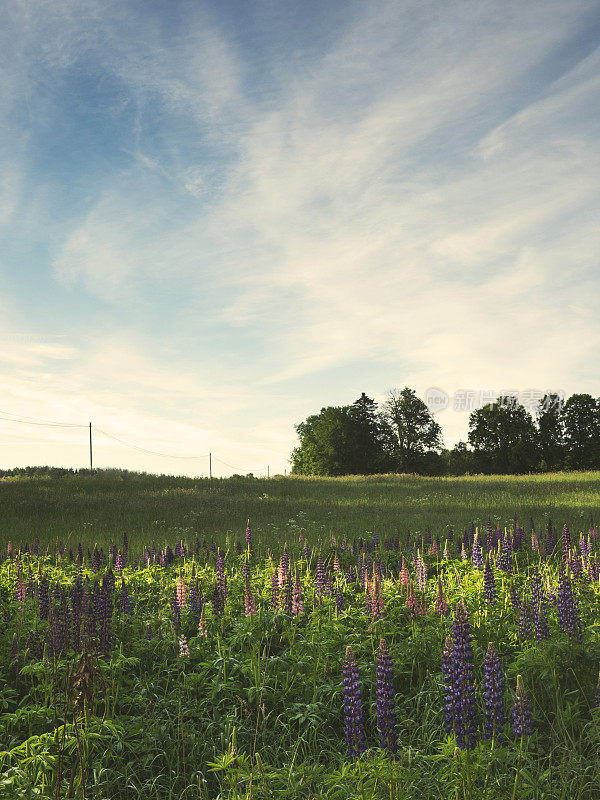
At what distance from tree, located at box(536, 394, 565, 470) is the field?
208 ft

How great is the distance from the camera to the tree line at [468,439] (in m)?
66.6

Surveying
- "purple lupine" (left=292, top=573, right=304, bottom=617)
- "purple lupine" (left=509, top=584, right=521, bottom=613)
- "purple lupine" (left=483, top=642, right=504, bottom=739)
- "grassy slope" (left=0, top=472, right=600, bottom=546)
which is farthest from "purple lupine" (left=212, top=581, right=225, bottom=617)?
"grassy slope" (left=0, top=472, right=600, bottom=546)

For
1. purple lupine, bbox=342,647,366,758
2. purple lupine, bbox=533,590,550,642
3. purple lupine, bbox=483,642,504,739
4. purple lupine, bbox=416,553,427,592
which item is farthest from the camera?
purple lupine, bbox=416,553,427,592

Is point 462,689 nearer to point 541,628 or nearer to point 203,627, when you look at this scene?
point 541,628

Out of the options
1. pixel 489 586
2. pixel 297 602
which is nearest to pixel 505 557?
pixel 489 586

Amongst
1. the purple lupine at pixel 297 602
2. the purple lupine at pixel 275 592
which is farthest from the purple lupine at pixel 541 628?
the purple lupine at pixel 275 592

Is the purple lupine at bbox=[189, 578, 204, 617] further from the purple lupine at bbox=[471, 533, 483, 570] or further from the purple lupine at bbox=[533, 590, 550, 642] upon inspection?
the purple lupine at bbox=[471, 533, 483, 570]

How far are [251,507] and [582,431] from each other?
5842 centimetres

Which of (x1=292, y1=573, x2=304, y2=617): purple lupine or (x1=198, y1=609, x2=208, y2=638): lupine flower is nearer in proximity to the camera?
(x1=198, y1=609, x2=208, y2=638): lupine flower

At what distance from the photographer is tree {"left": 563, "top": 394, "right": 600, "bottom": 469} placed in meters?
65.3

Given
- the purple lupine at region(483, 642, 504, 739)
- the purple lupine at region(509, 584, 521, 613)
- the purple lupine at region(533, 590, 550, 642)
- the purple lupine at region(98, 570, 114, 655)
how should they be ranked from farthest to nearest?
the purple lupine at region(509, 584, 521, 613) < the purple lupine at region(533, 590, 550, 642) < the purple lupine at region(98, 570, 114, 655) < the purple lupine at region(483, 642, 504, 739)

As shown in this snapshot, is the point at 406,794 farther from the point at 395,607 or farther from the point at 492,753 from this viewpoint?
the point at 395,607

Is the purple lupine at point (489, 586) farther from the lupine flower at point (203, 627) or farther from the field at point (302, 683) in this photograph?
the lupine flower at point (203, 627)

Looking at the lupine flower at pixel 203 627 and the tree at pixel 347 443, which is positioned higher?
the tree at pixel 347 443
